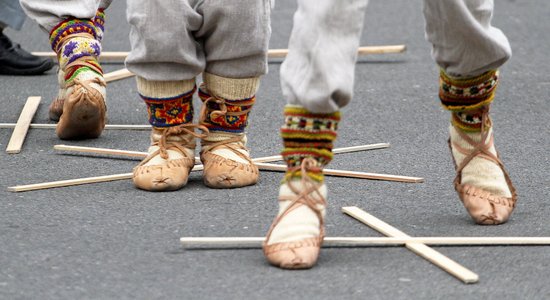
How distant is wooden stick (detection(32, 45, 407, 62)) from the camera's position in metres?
4.68

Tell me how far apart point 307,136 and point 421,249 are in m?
0.30

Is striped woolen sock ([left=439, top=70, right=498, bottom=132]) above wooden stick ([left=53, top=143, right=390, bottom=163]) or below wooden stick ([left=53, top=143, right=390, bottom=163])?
above

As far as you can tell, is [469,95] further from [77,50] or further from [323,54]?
[77,50]

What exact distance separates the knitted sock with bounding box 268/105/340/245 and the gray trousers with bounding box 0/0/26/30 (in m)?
2.54

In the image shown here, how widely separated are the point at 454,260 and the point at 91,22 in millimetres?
1639

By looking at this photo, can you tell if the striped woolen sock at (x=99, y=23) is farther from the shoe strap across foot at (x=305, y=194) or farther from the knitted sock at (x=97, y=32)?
the shoe strap across foot at (x=305, y=194)

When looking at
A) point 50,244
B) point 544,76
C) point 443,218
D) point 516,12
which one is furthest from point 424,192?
point 516,12

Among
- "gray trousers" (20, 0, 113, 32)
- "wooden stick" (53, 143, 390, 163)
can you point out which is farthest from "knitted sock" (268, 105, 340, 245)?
"gray trousers" (20, 0, 113, 32)

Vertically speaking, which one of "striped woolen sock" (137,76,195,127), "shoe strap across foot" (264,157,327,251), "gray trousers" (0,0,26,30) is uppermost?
"shoe strap across foot" (264,157,327,251)

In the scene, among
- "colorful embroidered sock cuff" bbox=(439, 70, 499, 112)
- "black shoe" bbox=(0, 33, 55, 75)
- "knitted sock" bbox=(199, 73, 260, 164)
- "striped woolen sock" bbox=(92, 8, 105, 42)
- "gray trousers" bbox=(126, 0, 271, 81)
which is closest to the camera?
"colorful embroidered sock cuff" bbox=(439, 70, 499, 112)

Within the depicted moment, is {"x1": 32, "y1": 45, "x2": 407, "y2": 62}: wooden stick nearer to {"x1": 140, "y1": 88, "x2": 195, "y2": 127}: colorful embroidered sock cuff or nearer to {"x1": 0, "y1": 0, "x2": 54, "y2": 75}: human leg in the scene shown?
{"x1": 0, "y1": 0, "x2": 54, "y2": 75}: human leg

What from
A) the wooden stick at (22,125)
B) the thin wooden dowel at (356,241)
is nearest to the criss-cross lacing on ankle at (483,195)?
the thin wooden dowel at (356,241)

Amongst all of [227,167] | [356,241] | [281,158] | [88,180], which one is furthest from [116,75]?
[356,241]

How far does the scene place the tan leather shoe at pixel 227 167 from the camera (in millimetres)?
2654
